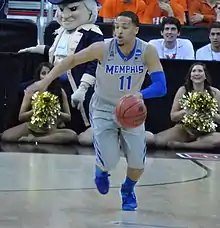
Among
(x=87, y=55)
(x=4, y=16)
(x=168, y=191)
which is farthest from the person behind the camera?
(x=4, y=16)

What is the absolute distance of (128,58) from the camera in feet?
21.8

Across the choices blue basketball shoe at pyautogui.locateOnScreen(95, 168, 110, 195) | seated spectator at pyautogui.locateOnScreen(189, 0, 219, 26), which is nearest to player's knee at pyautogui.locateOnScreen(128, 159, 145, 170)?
blue basketball shoe at pyautogui.locateOnScreen(95, 168, 110, 195)

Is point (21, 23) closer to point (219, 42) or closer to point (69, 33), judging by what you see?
point (69, 33)

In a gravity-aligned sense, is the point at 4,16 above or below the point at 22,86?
above

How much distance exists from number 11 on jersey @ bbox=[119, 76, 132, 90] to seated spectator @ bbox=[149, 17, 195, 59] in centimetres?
510

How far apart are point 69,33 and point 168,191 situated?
4.43 metres

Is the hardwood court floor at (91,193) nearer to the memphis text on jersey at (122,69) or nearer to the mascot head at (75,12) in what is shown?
the memphis text on jersey at (122,69)

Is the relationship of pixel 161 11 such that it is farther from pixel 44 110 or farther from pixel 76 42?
pixel 44 110

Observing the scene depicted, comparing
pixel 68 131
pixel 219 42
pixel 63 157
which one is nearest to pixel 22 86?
pixel 68 131

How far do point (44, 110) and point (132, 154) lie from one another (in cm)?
437

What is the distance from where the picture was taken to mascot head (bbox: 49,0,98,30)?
11.2 metres

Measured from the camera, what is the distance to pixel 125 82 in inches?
261

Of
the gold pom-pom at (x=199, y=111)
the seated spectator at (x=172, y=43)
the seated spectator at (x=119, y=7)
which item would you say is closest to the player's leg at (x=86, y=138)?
the gold pom-pom at (x=199, y=111)

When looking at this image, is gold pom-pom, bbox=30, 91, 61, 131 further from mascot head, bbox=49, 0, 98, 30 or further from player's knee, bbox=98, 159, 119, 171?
player's knee, bbox=98, 159, 119, 171
